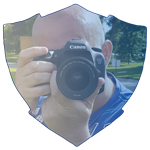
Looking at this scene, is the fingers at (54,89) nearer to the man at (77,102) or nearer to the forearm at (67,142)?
the man at (77,102)

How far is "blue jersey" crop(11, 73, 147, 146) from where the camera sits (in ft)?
2.43

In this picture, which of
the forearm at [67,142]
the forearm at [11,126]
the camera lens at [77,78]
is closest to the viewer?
the camera lens at [77,78]

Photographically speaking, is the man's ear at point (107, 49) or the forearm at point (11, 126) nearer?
the man's ear at point (107, 49)

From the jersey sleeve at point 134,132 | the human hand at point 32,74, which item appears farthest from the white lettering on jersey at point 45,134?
the jersey sleeve at point 134,132

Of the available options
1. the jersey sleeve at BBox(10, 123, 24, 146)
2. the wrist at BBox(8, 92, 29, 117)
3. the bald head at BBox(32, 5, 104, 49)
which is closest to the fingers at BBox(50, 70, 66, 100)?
the bald head at BBox(32, 5, 104, 49)

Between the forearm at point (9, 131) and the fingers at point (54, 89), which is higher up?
the fingers at point (54, 89)

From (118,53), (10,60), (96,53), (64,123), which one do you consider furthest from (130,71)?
(10,60)

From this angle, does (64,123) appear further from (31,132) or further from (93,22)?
(93,22)

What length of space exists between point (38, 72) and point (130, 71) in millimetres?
397

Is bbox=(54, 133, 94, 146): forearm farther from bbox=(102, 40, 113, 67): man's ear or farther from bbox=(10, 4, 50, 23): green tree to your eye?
bbox=(10, 4, 50, 23): green tree

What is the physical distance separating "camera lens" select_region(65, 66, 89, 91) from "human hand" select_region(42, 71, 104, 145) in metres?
0.05

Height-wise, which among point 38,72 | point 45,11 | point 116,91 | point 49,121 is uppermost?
point 45,11

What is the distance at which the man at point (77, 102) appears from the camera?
658 mm

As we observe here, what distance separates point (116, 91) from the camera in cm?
75
